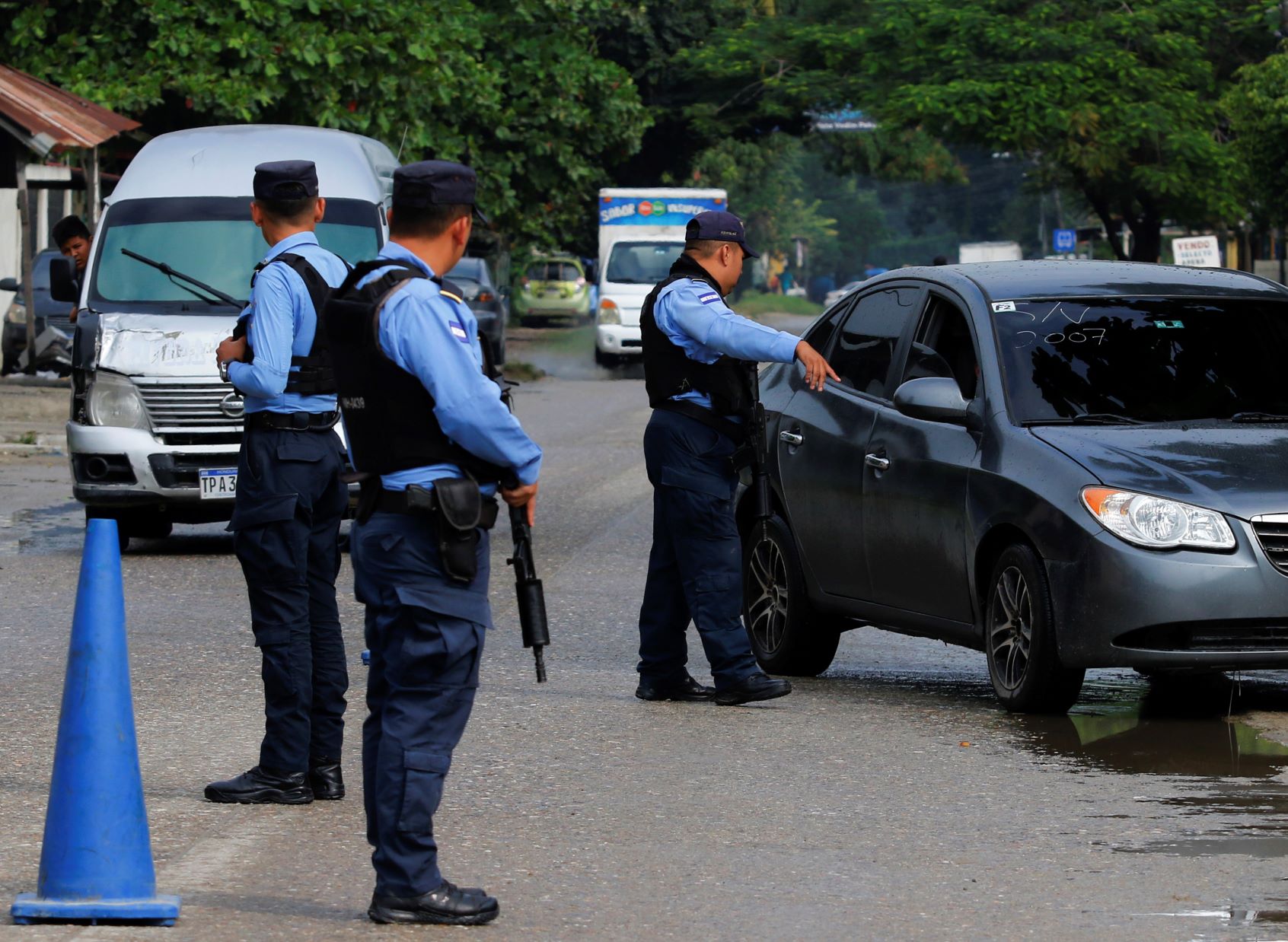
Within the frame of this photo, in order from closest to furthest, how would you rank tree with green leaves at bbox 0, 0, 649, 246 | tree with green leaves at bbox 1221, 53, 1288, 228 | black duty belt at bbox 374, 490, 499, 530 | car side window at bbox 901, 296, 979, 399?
black duty belt at bbox 374, 490, 499, 530
car side window at bbox 901, 296, 979, 399
tree with green leaves at bbox 0, 0, 649, 246
tree with green leaves at bbox 1221, 53, 1288, 228

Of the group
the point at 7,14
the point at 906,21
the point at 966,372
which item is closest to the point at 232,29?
the point at 7,14

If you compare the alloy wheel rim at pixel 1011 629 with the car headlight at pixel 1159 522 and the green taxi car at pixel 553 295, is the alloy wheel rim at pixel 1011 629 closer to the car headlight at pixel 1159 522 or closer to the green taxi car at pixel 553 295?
the car headlight at pixel 1159 522

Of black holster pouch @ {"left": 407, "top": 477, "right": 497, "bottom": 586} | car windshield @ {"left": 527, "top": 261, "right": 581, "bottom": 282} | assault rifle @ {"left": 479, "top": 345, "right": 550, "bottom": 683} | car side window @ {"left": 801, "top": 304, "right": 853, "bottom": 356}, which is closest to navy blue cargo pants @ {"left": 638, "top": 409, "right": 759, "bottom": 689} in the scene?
car side window @ {"left": 801, "top": 304, "right": 853, "bottom": 356}

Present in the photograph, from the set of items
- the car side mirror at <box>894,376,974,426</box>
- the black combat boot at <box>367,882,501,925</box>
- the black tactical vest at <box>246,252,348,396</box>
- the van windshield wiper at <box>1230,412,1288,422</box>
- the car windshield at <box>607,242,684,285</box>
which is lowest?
the car windshield at <box>607,242,684,285</box>

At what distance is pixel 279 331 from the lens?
6.55m

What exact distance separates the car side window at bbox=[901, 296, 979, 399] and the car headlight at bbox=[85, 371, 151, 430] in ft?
19.0

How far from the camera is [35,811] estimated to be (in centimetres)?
633

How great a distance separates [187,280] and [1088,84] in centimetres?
2850

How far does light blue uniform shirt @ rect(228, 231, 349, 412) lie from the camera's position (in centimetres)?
649

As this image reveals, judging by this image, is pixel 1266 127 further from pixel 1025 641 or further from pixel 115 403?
pixel 1025 641

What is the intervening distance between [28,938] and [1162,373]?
16.0 feet

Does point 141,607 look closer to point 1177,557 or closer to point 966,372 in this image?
point 966,372

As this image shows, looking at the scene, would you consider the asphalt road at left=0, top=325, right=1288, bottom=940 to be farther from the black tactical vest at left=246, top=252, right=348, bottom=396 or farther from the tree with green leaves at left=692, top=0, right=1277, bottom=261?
the tree with green leaves at left=692, top=0, right=1277, bottom=261

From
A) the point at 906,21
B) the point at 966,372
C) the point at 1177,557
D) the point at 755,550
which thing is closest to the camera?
the point at 1177,557
